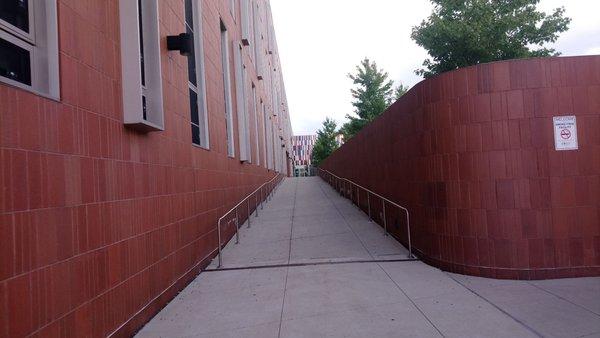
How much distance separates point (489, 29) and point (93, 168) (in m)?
18.4

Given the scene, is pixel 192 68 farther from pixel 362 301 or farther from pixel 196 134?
pixel 362 301

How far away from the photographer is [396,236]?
9664mm

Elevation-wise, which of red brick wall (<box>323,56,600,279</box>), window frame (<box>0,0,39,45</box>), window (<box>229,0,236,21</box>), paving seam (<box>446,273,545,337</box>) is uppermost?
window (<box>229,0,236,21</box>)

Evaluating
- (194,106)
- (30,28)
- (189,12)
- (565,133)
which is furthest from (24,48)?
(565,133)

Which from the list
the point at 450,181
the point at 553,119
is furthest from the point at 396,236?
the point at 553,119

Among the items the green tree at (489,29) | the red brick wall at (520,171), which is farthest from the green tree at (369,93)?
the red brick wall at (520,171)

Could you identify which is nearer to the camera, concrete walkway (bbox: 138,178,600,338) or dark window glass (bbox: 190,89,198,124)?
concrete walkway (bbox: 138,178,600,338)

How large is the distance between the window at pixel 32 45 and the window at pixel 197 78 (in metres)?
5.21

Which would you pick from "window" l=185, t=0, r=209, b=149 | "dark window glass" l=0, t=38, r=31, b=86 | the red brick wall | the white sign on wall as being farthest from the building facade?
the white sign on wall

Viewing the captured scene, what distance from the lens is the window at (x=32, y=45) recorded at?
12.0 feet

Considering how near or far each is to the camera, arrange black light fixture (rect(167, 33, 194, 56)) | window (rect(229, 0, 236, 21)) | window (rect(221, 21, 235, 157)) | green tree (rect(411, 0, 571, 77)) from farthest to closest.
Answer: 1. green tree (rect(411, 0, 571, 77))
2. window (rect(229, 0, 236, 21))
3. window (rect(221, 21, 235, 157))
4. black light fixture (rect(167, 33, 194, 56))

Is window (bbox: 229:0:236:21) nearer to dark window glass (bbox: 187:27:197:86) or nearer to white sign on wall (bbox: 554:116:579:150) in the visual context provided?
dark window glass (bbox: 187:27:197:86)

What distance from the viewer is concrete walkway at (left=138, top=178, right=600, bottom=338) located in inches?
191

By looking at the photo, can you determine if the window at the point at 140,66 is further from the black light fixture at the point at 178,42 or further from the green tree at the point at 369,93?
the green tree at the point at 369,93
